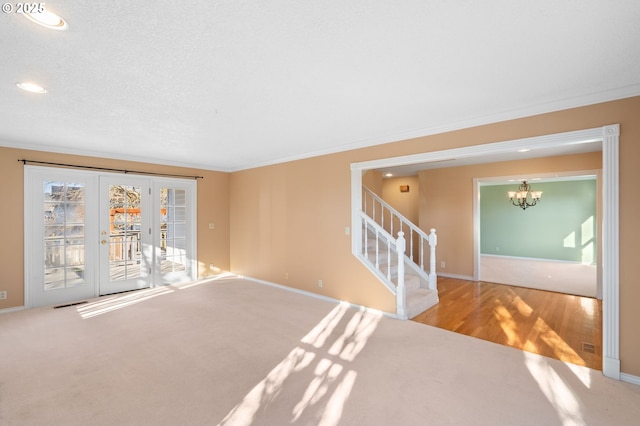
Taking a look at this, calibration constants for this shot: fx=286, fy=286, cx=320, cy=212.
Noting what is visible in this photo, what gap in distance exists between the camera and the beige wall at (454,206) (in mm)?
5852

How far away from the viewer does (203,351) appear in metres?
2.92

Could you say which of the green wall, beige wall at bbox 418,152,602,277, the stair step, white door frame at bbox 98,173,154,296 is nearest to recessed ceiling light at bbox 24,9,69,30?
white door frame at bbox 98,173,154,296

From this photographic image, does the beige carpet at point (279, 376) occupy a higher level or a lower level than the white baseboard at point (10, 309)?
lower

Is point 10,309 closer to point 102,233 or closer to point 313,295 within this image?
point 102,233

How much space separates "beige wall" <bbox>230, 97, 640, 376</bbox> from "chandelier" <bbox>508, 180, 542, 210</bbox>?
10.4ft

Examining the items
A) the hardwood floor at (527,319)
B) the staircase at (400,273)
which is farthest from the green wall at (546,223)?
the staircase at (400,273)

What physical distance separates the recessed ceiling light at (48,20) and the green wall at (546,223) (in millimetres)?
10613

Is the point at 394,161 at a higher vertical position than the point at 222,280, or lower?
higher

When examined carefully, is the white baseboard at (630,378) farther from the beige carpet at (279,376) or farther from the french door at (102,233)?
the french door at (102,233)

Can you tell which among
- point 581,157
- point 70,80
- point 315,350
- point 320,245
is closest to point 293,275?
point 320,245

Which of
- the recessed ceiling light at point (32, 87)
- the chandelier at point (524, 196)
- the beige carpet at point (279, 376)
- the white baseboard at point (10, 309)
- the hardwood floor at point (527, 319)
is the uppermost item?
the recessed ceiling light at point (32, 87)

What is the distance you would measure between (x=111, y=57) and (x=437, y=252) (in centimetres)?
644

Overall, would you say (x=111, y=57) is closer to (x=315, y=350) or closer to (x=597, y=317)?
(x=315, y=350)

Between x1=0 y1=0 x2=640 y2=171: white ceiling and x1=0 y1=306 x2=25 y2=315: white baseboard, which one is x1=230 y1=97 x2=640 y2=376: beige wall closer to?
x1=0 y1=0 x2=640 y2=171: white ceiling
